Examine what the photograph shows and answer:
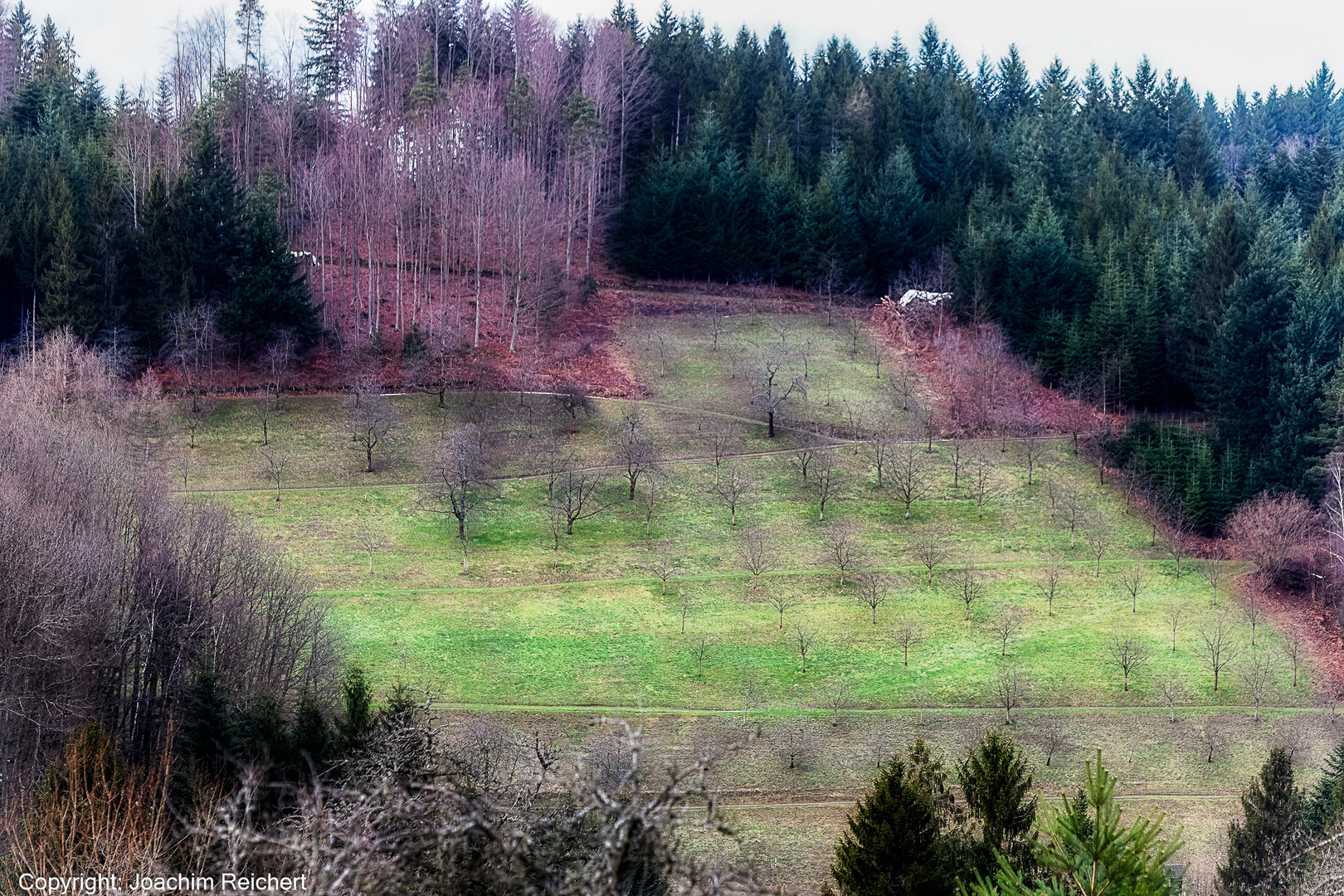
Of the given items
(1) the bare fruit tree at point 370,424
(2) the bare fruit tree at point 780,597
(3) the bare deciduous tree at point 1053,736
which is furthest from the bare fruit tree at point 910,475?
(1) the bare fruit tree at point 370,424

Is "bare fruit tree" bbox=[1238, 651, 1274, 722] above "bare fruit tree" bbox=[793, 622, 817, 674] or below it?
below

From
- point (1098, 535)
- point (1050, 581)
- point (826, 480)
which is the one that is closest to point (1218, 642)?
point (1050, 581)

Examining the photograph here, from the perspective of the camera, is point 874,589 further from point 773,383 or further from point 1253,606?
point 773,383

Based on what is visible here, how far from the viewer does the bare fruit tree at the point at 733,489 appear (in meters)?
52.8

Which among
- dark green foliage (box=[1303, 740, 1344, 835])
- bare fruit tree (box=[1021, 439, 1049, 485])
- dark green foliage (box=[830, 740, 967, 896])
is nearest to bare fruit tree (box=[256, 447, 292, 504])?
bare fruit tree (box=[1021, 439, 1049, 485])

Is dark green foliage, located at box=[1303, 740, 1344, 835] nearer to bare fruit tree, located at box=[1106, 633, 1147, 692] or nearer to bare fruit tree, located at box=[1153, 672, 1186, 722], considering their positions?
bare fruit tree, located at box=[1153, 672, 1186, 722]

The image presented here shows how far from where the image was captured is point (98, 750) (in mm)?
23625

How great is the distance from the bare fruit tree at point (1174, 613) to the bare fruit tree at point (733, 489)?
16262mm

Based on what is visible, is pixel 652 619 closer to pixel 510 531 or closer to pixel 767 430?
pixel 510 531

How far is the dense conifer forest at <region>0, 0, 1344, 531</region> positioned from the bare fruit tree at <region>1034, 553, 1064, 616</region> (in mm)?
8406

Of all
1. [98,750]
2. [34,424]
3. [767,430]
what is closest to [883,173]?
[767,430]

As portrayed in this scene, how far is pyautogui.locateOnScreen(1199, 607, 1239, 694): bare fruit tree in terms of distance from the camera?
4341 centimetres

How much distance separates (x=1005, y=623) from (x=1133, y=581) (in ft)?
22.7

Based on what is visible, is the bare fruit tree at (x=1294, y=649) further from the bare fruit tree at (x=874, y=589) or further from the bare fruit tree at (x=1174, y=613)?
the bare fruit tree at (x=874, y=589)
